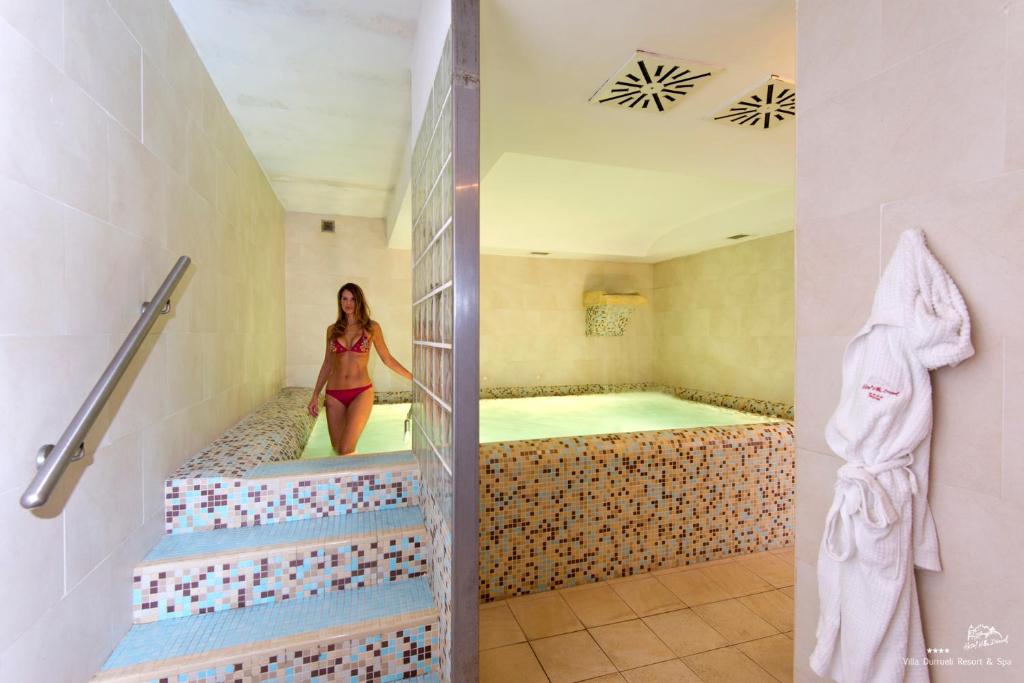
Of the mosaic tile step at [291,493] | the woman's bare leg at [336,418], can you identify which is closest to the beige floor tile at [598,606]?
the mosaic tile step at [291,493]

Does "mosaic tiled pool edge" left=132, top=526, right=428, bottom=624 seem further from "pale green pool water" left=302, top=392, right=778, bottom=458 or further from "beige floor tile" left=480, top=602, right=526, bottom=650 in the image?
"pale green pool water" left=302, top=392, right=778, bottom=458

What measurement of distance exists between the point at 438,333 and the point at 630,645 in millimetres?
1571

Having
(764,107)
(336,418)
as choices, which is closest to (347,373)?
(336,418)

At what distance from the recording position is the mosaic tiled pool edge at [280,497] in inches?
73.0

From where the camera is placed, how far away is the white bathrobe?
89cm

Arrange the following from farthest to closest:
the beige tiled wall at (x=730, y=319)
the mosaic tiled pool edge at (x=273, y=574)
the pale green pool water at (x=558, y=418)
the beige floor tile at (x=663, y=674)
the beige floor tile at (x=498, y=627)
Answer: the beige tiled wall at (x=730, y=319), the pale green pool water at (x=558, y=418), the beige floor tile at (x=498, y=627), the beige floor tile at (x=663, y=674), the mosaic tiled pool edge at (x=273, y=574)

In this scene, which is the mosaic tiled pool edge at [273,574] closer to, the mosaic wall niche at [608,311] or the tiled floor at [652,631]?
the tiled floor at [652,631]

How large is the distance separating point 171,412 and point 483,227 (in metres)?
4.01

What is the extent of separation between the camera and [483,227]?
5348 millimetres

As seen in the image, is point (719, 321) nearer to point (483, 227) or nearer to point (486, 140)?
point (483, 227)

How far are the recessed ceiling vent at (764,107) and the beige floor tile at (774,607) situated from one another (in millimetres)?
2440

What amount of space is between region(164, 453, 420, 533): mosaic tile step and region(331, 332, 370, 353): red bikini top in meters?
1.33

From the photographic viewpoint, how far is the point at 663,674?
5.66 ft

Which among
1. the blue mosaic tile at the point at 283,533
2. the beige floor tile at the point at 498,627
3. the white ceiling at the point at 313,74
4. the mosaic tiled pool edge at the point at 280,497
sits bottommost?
the beige floor tile at the point at 498,627
